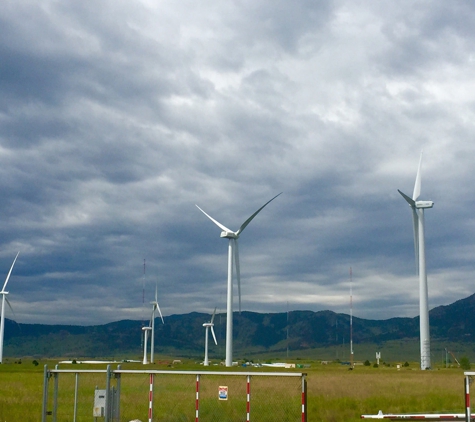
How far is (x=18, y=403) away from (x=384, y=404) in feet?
64.0

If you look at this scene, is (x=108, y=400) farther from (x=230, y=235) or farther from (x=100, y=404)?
(x=230, y=235)

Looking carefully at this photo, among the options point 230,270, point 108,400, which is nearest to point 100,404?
point 108,400

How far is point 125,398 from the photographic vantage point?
3897cm

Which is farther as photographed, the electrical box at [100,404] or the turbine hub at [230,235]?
the turbine hub at [230,235]

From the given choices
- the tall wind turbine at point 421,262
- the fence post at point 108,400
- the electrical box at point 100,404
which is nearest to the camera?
the fence post at point 108,400

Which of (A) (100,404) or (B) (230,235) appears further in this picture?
(B) (230,235)

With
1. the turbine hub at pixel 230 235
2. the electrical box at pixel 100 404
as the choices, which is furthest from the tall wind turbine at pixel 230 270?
the electrical box at pixel 100 404

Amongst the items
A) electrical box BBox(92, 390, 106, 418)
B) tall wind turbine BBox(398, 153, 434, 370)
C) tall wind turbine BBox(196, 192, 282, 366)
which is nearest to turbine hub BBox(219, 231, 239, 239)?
tall wind turbine BBox(196, 192, 282, 366)

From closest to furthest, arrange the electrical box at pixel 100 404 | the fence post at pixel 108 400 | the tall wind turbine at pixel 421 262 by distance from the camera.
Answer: the fence post at pixel 108 400
the electrical box at pixel 100 404
the tall wind turbine at pixel 421 262

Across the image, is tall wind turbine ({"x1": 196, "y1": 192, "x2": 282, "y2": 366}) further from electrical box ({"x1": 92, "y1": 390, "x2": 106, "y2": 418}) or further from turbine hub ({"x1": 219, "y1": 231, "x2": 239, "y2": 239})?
→ electrical box ({"x1": 92, "y1": 390, "x2": 106, "y2": 418})

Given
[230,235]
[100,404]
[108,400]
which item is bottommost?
[100,404]

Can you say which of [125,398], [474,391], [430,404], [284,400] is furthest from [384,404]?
[474,391]

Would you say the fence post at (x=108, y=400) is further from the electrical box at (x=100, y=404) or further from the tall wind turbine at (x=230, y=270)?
the tall wind turbine at (x=230, y=270)

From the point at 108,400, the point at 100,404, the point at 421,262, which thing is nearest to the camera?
the point at 108,400
